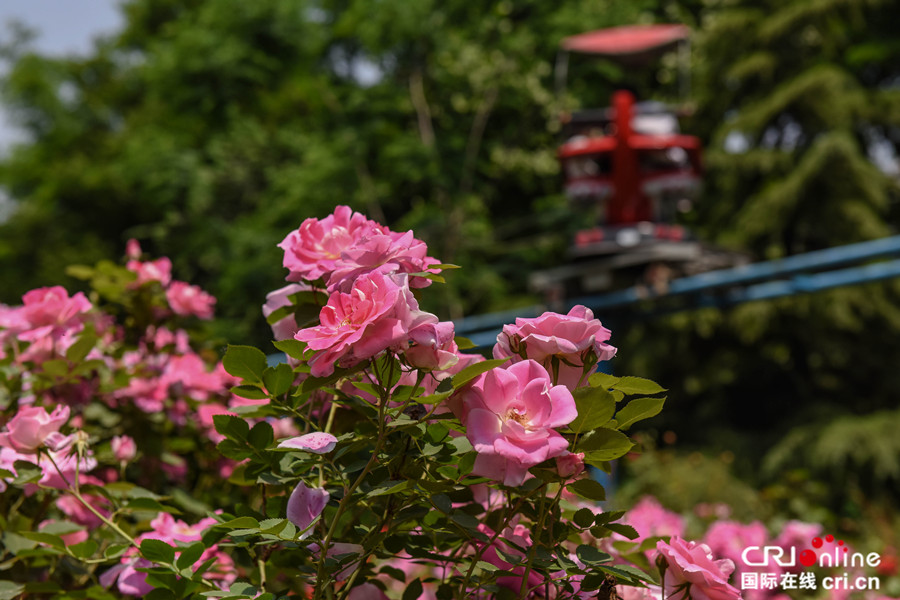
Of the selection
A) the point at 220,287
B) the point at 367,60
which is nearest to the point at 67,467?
the point at 220,287

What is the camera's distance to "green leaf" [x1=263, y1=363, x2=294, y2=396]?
2.51 feet

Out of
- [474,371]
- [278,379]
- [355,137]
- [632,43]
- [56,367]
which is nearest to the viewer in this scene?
[474,371]

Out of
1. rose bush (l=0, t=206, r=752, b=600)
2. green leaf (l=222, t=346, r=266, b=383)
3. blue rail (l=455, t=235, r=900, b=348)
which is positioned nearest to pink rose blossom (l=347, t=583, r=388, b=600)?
rose bush (l=0, t=206, r=752, b=600)

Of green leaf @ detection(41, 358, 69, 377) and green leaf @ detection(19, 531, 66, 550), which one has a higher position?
green leaf @ detection(41, 358, 69, 377)

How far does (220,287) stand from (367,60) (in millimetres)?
3805

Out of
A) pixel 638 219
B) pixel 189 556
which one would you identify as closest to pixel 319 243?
pixel 189 556

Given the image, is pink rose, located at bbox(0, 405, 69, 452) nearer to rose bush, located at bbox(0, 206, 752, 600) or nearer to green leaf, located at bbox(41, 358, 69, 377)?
rose bush, located at bbox(0, 206, 752, 600)

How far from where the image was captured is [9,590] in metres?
0.92

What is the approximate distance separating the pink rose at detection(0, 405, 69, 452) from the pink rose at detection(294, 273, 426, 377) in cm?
40

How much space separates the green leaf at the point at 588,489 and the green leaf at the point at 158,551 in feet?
1.20

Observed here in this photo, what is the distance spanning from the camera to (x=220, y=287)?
1159 cm

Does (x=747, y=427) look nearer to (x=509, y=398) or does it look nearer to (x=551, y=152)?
(x=551, y=152)

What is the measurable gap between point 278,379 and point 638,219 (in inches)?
237

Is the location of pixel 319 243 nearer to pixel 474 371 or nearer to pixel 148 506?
pixel 474 371
